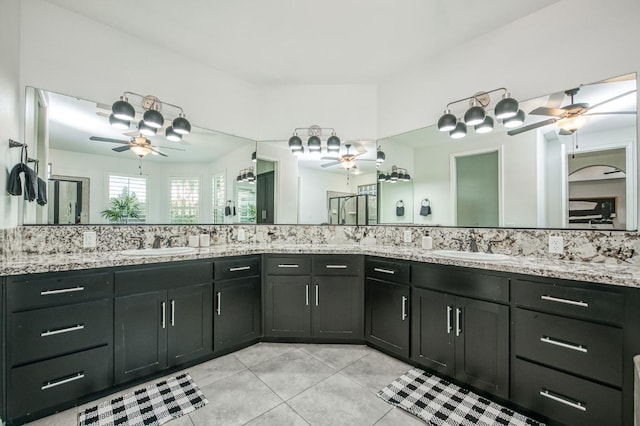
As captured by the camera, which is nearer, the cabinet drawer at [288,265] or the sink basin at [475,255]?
the sink basin at [475,255]

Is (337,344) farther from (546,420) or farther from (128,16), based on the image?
(128,16)

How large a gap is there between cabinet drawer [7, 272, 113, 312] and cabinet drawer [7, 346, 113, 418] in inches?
13.8

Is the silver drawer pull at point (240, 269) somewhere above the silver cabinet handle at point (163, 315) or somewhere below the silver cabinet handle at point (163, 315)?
above

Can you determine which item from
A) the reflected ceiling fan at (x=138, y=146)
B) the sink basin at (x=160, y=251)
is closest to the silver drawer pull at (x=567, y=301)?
the sink basin at (x=160, y=251)

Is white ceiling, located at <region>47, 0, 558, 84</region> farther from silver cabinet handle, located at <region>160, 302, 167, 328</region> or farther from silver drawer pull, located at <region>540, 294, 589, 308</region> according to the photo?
silver cabinet handle, located at <region>160, 302, 167, 328</region>

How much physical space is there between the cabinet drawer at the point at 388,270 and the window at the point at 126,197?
84.1 inches

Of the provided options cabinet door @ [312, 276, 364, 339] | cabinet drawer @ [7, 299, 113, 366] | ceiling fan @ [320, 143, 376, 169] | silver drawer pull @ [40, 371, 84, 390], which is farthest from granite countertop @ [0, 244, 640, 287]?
ceiling fan @ [320, 143, 376, 169]

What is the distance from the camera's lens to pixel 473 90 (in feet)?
7.98

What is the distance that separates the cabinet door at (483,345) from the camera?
5.60ft

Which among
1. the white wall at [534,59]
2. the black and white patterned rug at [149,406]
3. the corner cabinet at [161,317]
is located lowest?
the black and white patterned rug at [149,406]

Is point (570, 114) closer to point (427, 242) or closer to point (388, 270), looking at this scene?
point (427, 242)

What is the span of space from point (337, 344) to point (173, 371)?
1.41 metres

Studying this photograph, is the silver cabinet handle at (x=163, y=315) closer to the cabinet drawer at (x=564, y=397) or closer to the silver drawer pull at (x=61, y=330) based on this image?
the silver drawer pull at (x=61, y=330)

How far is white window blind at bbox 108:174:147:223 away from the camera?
91.4 inches
